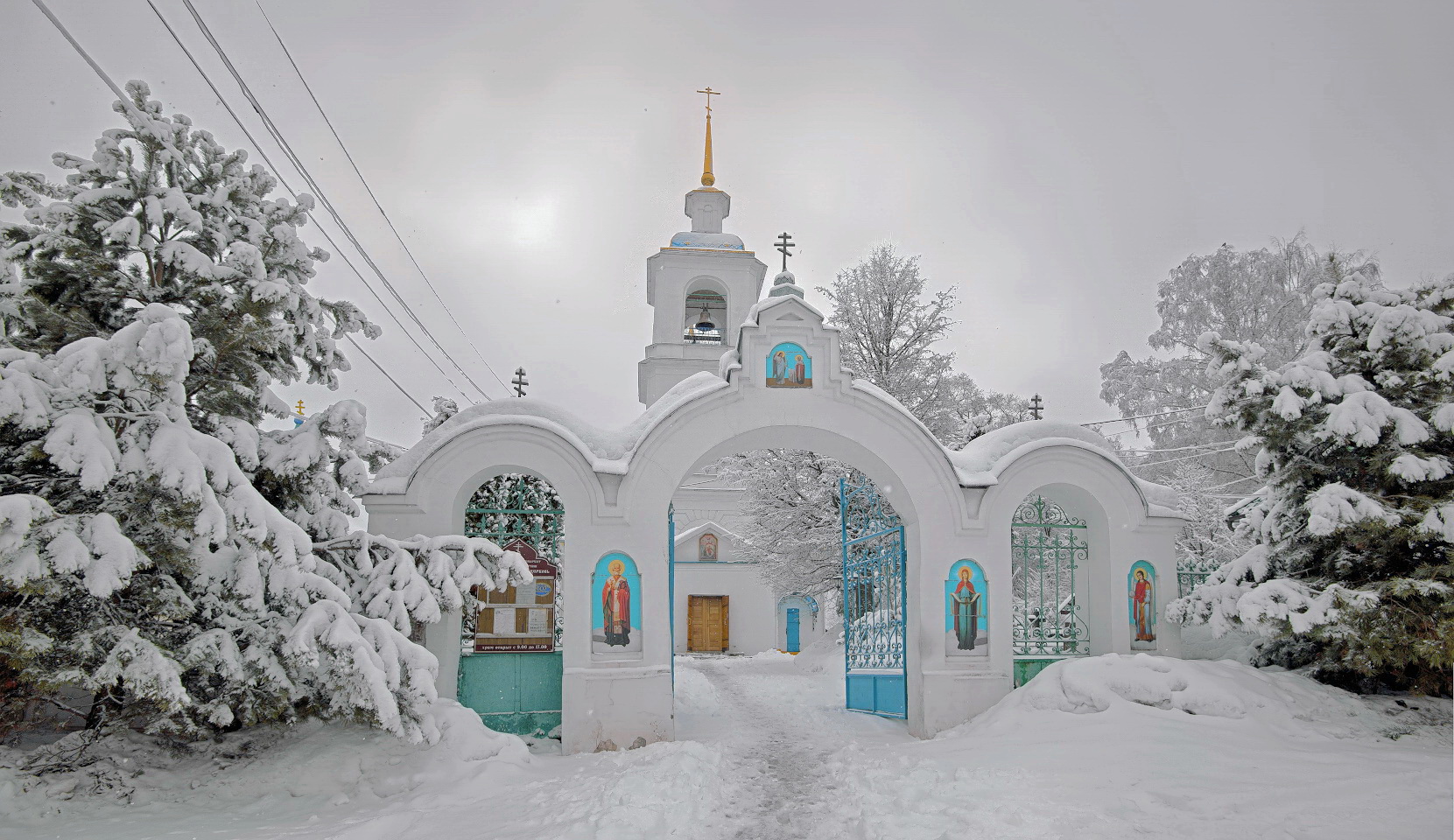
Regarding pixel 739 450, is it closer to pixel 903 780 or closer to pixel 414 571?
pixel 414 571

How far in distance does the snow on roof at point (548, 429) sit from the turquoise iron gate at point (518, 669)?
27.5 inches

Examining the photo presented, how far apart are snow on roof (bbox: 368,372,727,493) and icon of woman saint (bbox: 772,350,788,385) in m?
0.62

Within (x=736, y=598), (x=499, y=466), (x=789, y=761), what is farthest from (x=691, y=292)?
(x=789, y=761)

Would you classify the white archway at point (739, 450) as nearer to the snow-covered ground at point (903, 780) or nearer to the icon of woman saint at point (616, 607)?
the icon of woman saint at point (616, 607)

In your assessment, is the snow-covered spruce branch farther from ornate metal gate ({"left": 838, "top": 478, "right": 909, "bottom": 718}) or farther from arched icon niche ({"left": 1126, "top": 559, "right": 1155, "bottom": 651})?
arched icon niche ({"left": 1126, "top": 559, "right": 1155, "bottom": 651})

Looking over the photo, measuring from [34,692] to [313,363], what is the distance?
3.49 metres

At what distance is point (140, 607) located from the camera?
672cm

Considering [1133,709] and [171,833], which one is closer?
[171,833]

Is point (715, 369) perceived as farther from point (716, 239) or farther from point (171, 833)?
point (171, 833)

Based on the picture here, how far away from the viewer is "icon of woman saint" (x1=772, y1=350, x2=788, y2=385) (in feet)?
34.2

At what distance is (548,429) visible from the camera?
390 inches

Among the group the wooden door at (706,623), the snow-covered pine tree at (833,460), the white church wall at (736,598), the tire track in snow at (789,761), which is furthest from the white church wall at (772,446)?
the wooden door at (706,623)

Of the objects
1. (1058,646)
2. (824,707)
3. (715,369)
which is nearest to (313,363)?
(824,707)

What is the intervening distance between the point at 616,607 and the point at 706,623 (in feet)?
54.4
